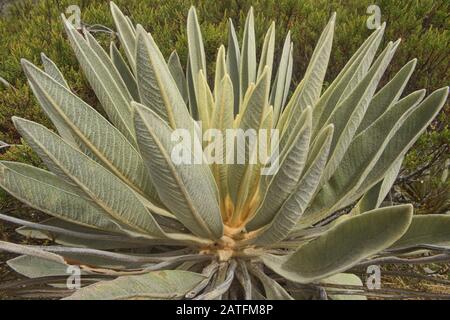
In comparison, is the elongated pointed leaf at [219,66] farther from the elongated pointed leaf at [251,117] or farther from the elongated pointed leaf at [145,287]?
the elongated pointed leaf at [145,287]

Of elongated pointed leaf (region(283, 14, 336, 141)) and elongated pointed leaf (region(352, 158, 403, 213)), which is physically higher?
elongated pointed leaf (region(283, 14, 336, 141))

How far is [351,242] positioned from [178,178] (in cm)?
33

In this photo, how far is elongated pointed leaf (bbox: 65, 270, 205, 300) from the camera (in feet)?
3.28

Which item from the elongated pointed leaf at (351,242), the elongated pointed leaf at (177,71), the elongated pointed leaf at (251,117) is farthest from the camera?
the elongated pointed leaf at (177,71)

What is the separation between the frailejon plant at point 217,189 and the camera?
103cm

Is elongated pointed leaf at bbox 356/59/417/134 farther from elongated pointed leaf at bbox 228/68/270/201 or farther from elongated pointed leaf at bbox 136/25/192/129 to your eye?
elongated pointed leaf at bbox 136/25/192/129

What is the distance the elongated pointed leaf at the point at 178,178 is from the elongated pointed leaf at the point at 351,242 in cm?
21

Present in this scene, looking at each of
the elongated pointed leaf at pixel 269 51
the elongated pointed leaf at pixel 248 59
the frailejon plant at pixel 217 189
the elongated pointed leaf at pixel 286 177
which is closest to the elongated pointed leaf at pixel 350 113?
the frailejon plant at pixel 217 189

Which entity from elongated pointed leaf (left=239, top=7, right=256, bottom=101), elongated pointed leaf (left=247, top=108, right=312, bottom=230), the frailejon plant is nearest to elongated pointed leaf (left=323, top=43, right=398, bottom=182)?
the frailejon plant

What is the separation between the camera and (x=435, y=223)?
113 cm

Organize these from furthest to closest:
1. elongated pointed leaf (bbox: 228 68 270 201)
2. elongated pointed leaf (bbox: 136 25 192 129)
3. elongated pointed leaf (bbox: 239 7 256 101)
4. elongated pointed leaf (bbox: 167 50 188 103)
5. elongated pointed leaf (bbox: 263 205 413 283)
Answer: elongated pointed leaf (bbox: 167 50 188 103) < elongated pointed leaf (bbox: 239 7 256 101) < elongated pointed leaf (bbox: 228 68 270 201) < elongated pointed leaf (bbox: 136 25 192 129) < elongated pointed leaf (bbox: 263 205 413 283)

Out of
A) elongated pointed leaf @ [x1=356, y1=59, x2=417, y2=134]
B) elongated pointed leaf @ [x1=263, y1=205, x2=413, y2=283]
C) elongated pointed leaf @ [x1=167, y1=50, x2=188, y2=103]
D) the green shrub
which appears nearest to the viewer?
elongated pointed leaf @ [x1=263, y1=205, x2=413, y2=283]

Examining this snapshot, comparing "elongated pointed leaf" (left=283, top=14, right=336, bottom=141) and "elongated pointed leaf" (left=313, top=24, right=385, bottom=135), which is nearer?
"elongated pointed leaf" (left=283, top=14, right=336, bottom=141)

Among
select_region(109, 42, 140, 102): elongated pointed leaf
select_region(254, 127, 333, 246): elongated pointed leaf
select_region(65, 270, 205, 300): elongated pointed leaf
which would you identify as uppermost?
select_region(109, 42, 140, 102): elongated pointed leaf
